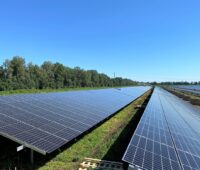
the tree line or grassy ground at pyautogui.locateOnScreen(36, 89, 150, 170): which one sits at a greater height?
the tree line

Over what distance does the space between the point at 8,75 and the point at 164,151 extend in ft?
202

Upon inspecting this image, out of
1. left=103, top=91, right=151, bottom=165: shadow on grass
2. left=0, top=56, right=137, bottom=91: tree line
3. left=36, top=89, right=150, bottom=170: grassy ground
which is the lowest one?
left=103, top=91, right=151, bottom=165: shadow on grass

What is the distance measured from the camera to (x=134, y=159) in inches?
251

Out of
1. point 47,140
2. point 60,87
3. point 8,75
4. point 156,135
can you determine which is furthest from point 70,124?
point 60,87

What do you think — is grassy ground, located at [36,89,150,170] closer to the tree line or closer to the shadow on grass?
the shadow on grass

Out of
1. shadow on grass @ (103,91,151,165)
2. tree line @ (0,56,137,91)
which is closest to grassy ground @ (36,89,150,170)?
shadow on grass @ (103,91,151,165)

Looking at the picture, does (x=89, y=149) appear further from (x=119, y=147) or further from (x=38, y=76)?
(x=38, y=76)

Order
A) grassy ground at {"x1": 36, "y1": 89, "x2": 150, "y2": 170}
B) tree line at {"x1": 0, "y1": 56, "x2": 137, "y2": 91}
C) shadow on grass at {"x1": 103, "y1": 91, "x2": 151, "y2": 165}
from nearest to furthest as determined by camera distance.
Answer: grassy ground at {"x1": 36, "y1": 89, "x2": 150, "y2": 170} → shadow on grass at {"x1": 103, "y1": 91, "x2": 151, "y2": 165} → tree line at {"x1": 0, "y1": 56, "x2": 137, "y2": 91}

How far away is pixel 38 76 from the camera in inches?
2876

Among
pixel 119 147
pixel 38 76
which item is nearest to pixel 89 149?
pixel 119 147

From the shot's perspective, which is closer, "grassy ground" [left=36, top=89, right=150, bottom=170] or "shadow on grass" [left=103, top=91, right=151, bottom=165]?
"grassy ground" [left=36, top=89, right=150, bottom=170]

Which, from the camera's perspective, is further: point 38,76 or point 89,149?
point 38,76

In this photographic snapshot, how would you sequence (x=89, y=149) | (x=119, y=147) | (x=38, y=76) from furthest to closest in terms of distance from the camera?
1. (x=38, y=76)
2. (x=119, y=147)
3. (x=89, y=149)

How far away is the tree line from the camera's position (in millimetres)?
61344
